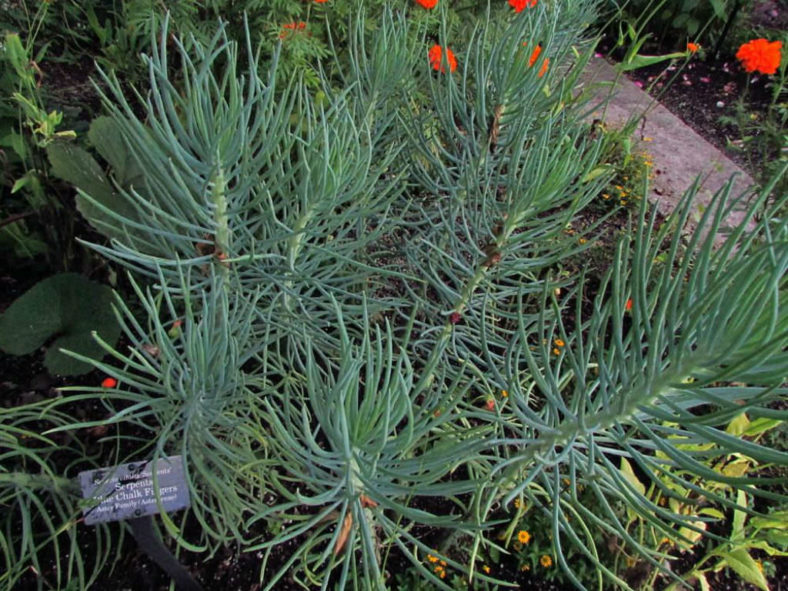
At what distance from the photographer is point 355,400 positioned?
2.09ft

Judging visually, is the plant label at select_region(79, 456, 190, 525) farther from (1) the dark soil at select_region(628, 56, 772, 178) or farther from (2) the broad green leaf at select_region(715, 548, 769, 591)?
(1) the dark soil at select_region(628, 56, 772, 178)

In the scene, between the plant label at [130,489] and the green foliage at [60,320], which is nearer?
the plant label at [130,489]

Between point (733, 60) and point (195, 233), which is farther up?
point (733, 60)

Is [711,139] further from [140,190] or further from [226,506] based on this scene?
[226,506]

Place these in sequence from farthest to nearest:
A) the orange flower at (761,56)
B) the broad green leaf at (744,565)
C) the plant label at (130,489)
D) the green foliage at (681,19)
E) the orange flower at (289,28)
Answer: the green foliage at (681,19), the orange flower at (761,56), the orange flower at (289,28), the broad green leaf at (744,565), the plant label at (130,489)

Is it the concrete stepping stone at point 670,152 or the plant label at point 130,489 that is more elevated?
the concrete stepping stone at point 670,152

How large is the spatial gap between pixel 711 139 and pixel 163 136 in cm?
300

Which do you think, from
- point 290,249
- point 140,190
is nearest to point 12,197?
point 140,190

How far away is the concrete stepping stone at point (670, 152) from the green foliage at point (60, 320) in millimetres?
1921

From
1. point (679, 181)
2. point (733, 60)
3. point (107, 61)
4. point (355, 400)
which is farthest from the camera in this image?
point (733, 60)

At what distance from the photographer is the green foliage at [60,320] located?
4.09 feet

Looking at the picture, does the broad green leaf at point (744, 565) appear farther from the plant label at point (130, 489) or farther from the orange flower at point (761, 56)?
the orange flower at point (761, 56)

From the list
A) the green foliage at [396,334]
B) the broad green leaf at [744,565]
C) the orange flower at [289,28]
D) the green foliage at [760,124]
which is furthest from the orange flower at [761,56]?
the broad green leaf at [744,565]

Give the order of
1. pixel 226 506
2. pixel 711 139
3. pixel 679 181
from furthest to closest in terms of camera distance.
A: pixel 711 139 < pixel 679 181 < pixel 226 506
